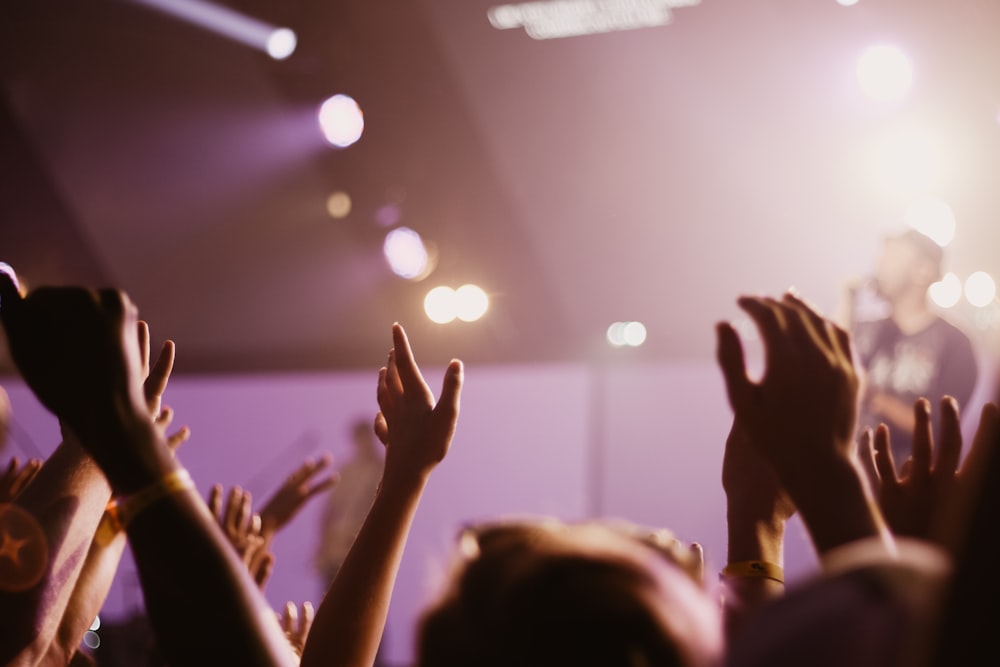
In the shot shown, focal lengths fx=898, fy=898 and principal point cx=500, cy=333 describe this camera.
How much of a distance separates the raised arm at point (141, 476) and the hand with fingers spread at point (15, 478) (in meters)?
0.75

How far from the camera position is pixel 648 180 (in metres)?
4.93

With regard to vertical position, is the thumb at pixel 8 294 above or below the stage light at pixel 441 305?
below

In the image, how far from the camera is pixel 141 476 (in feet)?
2.28

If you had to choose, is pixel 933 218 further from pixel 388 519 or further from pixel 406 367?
pixel 388 519

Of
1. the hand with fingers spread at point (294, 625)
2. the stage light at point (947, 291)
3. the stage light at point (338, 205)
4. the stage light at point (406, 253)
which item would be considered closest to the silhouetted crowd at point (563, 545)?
the hand with fingers spread at point (294, 625)

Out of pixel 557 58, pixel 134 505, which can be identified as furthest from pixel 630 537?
pixel 557 58

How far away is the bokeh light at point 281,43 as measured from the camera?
187 inches

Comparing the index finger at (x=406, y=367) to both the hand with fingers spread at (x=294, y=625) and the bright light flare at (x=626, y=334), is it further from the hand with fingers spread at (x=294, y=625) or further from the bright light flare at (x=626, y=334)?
the bright light flare at (x=626, y=334)

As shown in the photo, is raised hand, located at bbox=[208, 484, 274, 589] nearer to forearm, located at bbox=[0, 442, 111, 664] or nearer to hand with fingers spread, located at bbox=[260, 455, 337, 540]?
hand with fingers spread, located at bbox=[260, 455, 337, 540]

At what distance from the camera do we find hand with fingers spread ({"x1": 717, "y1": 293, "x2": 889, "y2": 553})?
2.17ft

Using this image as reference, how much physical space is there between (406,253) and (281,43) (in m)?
1.34

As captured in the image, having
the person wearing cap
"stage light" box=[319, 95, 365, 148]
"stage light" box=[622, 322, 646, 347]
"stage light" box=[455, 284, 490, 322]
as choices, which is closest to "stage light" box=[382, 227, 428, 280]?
"stage light" box=[455, 284, 490, 322]

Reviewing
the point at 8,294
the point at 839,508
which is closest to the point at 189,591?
the point at 8,294

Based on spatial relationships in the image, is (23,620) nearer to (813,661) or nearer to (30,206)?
(813,661)
